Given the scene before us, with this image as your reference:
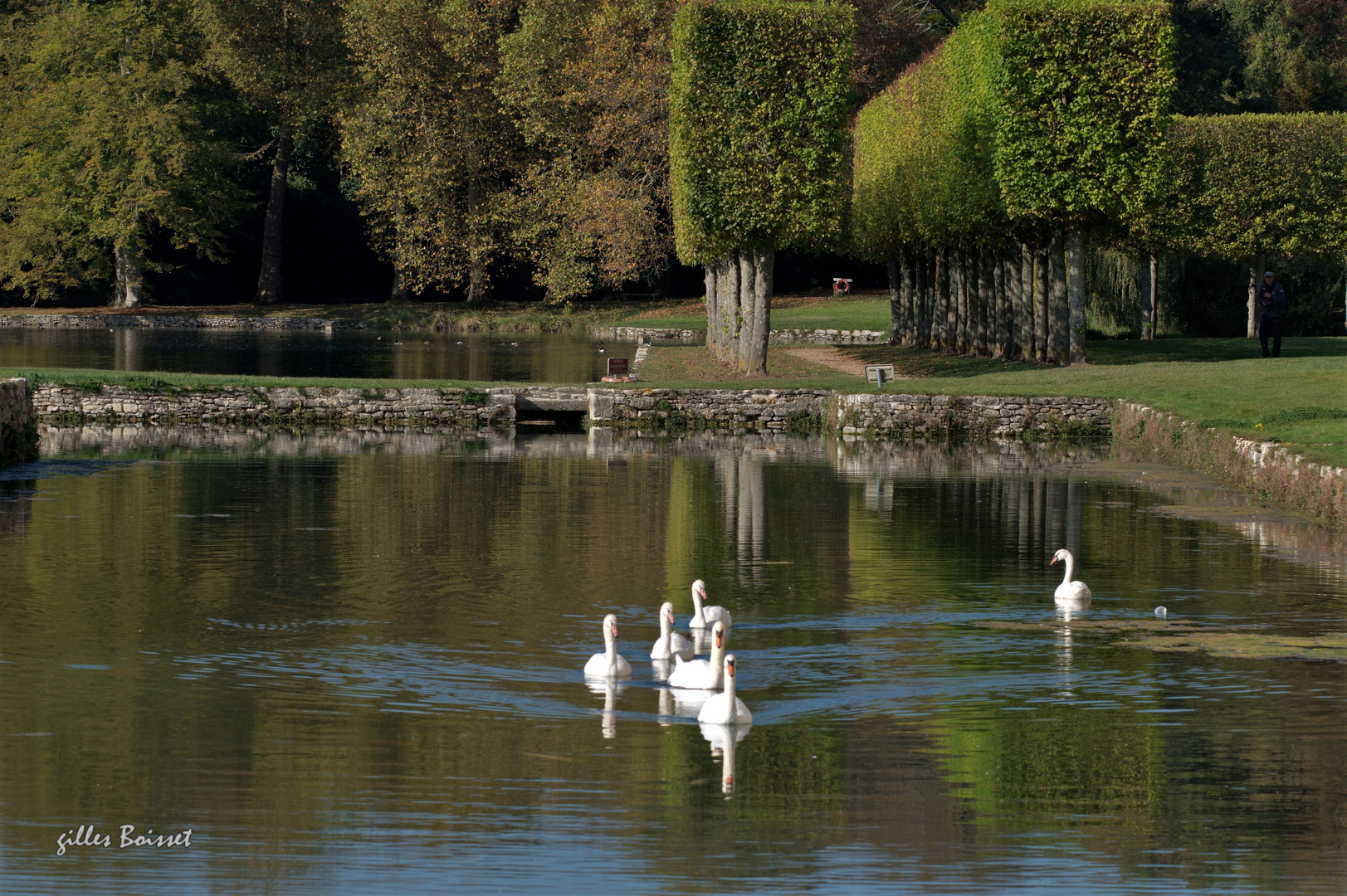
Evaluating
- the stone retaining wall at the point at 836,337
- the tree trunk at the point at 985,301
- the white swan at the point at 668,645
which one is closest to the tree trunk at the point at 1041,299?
the tree trunk at the point at 985,301

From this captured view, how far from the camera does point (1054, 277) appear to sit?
3750 centimetres

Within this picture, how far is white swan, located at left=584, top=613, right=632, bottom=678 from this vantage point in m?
11.7

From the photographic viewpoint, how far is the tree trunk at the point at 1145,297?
48469 mm

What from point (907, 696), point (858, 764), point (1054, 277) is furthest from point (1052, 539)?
point (1054, 277)

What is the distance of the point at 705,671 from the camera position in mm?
11492

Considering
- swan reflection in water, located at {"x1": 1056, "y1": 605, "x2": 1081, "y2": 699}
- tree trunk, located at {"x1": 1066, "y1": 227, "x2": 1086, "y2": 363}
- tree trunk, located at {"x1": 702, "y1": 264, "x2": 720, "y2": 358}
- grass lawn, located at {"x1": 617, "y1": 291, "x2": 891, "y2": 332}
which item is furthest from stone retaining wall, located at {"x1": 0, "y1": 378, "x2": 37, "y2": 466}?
grass lawn, located at {"x1": 617, "y1": 291, "x2": 891, "y2": 332}

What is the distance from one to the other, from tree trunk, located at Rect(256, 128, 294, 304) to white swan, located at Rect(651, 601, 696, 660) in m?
65.5

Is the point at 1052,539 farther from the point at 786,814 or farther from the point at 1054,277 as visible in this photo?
the point at 1054,277

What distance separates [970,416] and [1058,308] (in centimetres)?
799

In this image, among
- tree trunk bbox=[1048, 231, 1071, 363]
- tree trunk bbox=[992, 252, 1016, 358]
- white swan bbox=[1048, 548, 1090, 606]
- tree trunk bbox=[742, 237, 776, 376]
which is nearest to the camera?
white swan bbox=[1048, 548, 1090, 606]

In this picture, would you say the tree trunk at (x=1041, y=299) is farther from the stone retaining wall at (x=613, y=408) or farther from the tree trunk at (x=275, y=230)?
the tree trunk at (x=275, y=230)

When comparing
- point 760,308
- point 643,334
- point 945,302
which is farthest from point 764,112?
point 643,334

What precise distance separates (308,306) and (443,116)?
10741 millimetres

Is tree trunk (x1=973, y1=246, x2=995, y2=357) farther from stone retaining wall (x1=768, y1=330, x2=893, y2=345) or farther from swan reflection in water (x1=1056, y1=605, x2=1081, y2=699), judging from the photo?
swan reflection in water (x1=1056, y1=605, x2=1081, y2=699)
